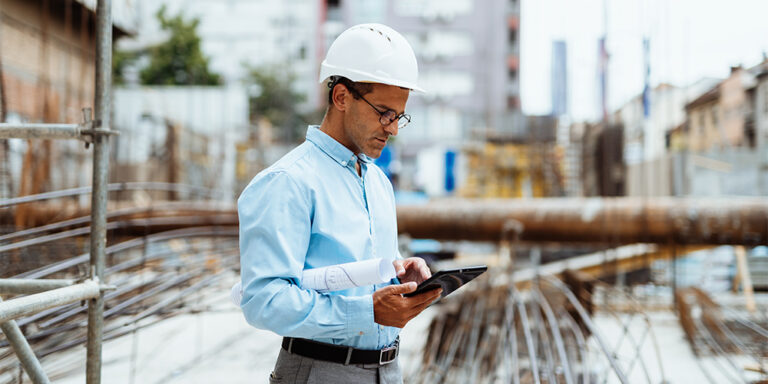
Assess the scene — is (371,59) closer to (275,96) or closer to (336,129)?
(336,129)

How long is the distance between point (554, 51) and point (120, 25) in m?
10.4

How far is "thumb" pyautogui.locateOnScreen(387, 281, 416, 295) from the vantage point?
4.24 ft

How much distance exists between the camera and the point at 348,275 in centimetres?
132

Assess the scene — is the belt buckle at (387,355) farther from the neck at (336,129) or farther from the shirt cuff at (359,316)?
the neck at (336,129)

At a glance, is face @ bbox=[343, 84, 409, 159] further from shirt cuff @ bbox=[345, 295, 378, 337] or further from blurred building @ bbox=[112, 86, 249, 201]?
blurred building @ bbox=[112, 86, 249, 201]

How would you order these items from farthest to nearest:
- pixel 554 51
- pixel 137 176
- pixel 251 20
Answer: pixel 251 20, pixel 554 51, pixel 137 176

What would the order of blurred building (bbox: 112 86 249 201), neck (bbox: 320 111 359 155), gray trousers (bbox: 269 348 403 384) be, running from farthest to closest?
blurred building (bbox: 112 86 249 201)
neck (bbox: 320 111 359 155)
gray trousers (bbox: 269 348 403 384)

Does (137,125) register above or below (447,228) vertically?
above

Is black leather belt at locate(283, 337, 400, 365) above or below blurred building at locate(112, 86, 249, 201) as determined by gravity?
below

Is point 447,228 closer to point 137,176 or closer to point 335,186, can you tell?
point 335,186

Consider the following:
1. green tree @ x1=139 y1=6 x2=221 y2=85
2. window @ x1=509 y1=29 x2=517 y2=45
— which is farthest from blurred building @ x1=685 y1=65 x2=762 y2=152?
window @ x1=509 y1=29 x2=517 y2=45

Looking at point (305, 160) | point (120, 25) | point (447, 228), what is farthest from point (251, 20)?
point (305, 160)

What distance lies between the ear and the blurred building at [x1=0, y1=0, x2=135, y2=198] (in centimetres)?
340

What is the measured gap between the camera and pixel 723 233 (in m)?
5.28
